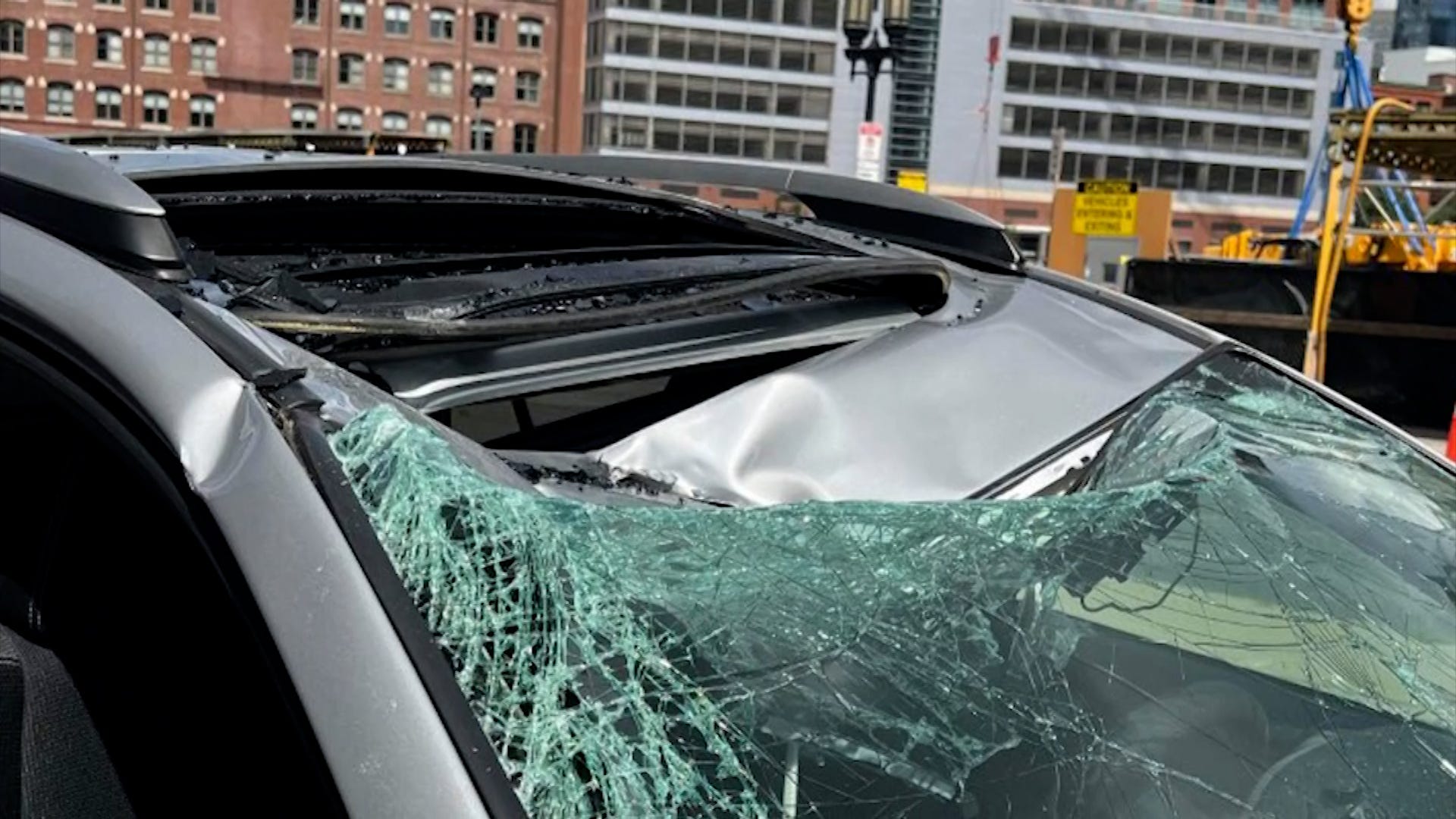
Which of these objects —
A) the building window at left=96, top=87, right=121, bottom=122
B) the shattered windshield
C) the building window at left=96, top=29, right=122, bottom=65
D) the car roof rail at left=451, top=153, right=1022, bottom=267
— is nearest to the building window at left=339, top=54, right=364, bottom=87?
the building window at left=96, top=29, right=122, bottom=65

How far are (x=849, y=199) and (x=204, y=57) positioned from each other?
67.4 metres

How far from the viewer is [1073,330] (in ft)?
6.85

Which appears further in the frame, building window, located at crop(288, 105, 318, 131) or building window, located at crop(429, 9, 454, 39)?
building window, located at crop(429, 9, 454, 39)

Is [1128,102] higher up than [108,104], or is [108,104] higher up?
[1128,102]

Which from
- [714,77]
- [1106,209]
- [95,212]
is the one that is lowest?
[1106,209]

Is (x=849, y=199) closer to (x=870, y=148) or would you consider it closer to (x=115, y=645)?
(x=115, y=645)

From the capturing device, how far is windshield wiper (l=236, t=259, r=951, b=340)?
1.41 meters

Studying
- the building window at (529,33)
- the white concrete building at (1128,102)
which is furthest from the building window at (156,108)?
the white concrete building at (1128,102)

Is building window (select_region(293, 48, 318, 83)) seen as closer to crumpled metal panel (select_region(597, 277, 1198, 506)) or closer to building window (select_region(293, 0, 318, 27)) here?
building window (select_region(293, 0, 318, 27))

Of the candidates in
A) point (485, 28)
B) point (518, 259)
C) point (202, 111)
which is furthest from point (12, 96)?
point (518, 259)

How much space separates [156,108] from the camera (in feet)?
208

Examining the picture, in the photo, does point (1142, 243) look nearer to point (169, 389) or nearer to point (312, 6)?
point (169, 389)

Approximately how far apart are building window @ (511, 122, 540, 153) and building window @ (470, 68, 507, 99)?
269 centimetres

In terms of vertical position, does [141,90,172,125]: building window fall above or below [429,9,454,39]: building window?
below
